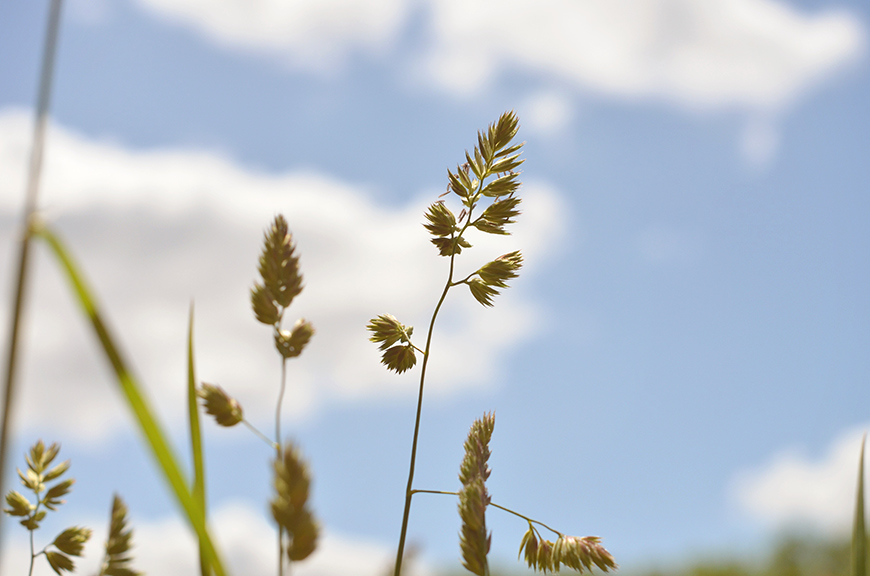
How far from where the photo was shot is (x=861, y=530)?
1.17 metres

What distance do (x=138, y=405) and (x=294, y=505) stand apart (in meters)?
0.22

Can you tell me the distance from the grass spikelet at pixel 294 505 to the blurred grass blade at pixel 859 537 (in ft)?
2.95

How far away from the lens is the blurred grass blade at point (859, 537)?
1116mm

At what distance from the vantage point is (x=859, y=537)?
1.16 metres

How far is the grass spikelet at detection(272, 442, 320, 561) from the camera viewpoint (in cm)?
64

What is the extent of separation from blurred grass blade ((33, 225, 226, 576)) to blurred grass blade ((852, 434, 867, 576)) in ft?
3.11

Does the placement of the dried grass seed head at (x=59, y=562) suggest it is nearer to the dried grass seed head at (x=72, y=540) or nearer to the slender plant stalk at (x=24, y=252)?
the dried grass seed head at (x=72, y=540)

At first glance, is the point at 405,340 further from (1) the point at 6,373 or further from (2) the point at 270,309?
(1) the point at 6,373

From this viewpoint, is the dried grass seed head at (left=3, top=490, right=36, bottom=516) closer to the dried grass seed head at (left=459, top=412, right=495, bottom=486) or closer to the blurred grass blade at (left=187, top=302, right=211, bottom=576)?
→ the blurred grass blade at (left=187, top=302, right=211, bottom=576)

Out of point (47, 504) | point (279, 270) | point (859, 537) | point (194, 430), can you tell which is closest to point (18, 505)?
point (47, 504)

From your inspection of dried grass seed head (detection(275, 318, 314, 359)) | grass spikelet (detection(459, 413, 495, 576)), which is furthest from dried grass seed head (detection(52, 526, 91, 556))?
grass spikelet (detection(459, 413, 495, 576))

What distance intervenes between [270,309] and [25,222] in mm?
331

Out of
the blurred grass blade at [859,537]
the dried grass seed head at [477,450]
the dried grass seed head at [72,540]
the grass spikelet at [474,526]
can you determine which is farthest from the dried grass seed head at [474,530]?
the dried grass seed head at [72,540]

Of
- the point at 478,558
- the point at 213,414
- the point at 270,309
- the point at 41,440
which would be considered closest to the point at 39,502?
the point at 41,440
